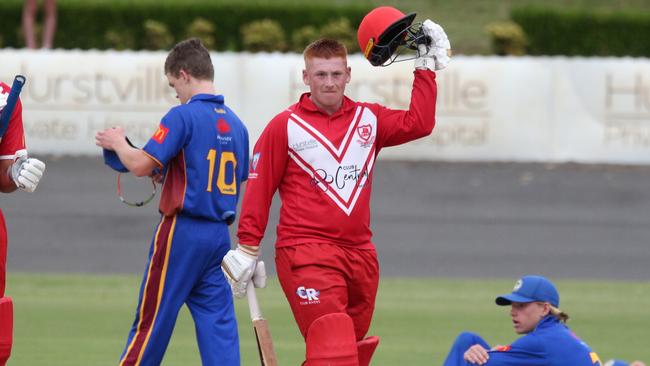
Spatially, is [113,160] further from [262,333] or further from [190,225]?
[262,333]

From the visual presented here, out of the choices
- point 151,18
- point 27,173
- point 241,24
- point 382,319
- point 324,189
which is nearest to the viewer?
point 27,173

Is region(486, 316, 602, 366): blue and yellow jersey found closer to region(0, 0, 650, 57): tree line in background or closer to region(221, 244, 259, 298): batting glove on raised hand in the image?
region(221, 244, 259, 298): batting glove on raised hand

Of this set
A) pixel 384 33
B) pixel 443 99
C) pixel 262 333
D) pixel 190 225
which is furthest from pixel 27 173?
pixel 443 99

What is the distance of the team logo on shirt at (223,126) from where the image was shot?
24.0ft

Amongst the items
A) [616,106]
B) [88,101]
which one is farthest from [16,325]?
[616,106]

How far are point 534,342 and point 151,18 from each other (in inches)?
625

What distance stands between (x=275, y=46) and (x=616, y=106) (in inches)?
205

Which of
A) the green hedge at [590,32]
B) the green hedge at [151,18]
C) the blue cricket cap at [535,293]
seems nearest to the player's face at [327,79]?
the blue cricket cap at [535,293]

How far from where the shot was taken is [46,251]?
14836 millimetres

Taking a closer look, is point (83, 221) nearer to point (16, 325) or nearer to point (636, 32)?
point (16, 325)

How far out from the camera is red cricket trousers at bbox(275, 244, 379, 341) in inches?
286

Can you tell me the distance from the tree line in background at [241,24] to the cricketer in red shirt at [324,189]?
1453cm

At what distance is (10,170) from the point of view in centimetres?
720

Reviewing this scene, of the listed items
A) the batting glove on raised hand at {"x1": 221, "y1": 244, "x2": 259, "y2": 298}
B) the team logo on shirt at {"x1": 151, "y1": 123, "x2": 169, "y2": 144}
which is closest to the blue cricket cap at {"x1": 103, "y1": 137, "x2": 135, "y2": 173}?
the team logo on shirt at {"x1": 151, "y1": 123, "x2": 169, "y2": 144}
